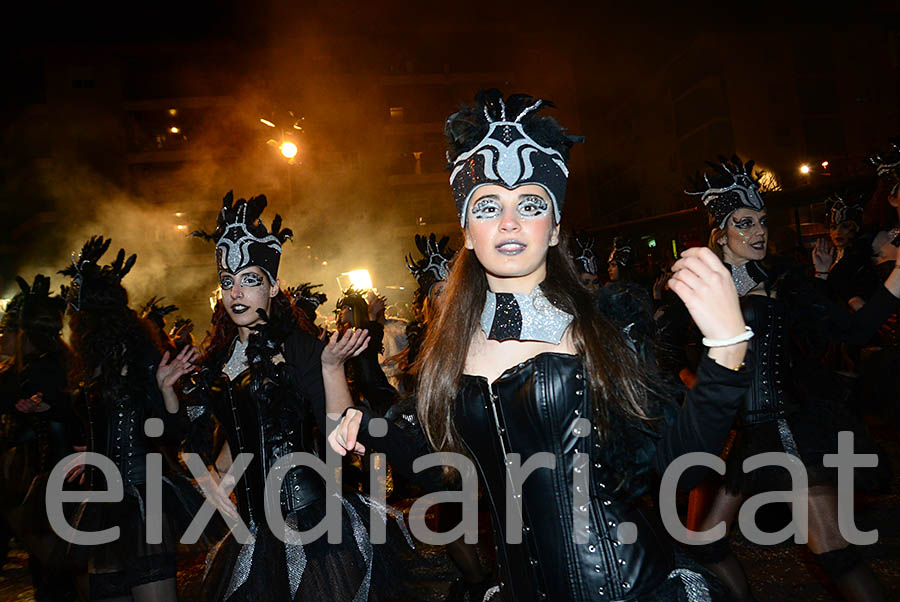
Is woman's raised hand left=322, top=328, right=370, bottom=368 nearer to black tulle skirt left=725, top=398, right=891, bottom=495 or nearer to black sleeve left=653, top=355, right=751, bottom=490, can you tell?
black sleeve left=653, top=355, right=751, bottom=490

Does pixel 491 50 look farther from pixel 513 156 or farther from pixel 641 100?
pixel 513 156

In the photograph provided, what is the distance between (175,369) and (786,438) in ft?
11.0

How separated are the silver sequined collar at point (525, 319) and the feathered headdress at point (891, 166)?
2684 millimetres

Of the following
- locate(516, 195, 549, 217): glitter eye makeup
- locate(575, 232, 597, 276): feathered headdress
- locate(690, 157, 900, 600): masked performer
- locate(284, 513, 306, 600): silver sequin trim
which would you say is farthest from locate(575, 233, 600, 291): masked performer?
locate(516, 195, 549, 217): glitter eye makeup

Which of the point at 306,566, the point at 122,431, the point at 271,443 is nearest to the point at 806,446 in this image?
the point at 306,566

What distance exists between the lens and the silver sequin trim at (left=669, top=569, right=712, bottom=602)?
1773 millimetres

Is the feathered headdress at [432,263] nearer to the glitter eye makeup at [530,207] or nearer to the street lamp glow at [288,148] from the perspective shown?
the glitter eye makeup at [530,207]

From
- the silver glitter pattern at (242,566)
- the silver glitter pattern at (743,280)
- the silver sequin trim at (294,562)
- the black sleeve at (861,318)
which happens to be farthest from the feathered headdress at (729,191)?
the silver glitter pattern at (242,566)

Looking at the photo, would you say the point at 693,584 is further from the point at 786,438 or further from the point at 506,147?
the point at 786,438

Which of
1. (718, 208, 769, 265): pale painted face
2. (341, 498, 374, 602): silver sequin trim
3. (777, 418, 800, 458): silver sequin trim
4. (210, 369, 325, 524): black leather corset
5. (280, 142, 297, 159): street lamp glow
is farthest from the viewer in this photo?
(280, 142, 297, 159): street lamp glow

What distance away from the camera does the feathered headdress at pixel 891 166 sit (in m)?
3.53

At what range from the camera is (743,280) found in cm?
363

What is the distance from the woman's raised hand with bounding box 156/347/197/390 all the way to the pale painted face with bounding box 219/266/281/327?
367 millimetres

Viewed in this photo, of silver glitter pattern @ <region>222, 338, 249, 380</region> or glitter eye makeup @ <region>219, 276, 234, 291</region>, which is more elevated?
glitter eye makeup @ <region>219, 276, 234, 291</region>
